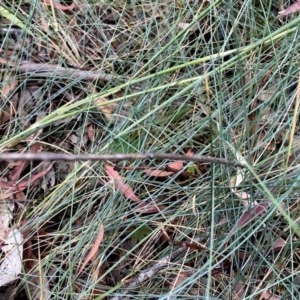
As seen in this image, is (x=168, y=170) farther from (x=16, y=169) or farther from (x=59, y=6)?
(x=59, y=6)

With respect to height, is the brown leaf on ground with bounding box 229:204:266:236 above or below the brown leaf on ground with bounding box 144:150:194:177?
above

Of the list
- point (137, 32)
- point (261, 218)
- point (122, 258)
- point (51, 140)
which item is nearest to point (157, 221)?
point (122, 258)

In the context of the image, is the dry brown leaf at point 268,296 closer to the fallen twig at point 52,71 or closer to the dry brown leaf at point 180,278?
the dry brown leaf at point 180,278

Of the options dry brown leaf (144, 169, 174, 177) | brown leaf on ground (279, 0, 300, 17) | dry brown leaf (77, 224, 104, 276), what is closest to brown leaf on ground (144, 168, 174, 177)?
dry brown leaf (144, 169, 174, 177)

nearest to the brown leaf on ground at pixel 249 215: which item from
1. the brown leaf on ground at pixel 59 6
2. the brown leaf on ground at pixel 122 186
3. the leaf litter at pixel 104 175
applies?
the leaf litter at pixel 104 175

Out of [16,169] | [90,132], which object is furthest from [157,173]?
[16,169]

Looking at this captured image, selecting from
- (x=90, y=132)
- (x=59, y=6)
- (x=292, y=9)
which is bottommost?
(x=90, y=132)

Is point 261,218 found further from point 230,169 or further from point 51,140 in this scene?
point 51,140

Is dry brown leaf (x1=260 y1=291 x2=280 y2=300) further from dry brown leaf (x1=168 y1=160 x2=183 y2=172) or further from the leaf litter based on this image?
dry brown leaf (x1=168 y1=160 x2=183 y2=172)

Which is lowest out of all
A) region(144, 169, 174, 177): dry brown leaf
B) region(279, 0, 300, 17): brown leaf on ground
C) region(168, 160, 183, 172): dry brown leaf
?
region(144, 169, 174, 177): dry brown leaf
